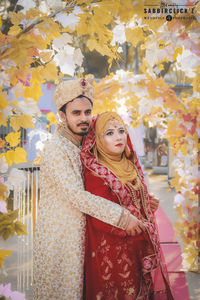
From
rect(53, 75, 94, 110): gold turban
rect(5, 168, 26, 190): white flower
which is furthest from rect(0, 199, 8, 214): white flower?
rect(53, 75, 94, 110): gold turban

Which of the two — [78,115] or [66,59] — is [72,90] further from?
[66,59]

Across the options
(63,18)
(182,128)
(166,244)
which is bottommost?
(166,244)

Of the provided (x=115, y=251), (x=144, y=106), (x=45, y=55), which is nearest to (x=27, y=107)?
(x=45, y=55)

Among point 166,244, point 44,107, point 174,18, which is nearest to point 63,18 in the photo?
point 174,18

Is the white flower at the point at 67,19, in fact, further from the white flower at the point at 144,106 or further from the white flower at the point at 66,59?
the white flower at the point at 144,106

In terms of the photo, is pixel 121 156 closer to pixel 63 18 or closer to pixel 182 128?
pixel 63 18

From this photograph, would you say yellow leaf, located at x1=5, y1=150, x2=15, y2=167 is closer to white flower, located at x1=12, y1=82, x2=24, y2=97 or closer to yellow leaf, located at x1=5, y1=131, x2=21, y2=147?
yellow leaf, located at x1=5, y1=131, x2=21, y2=147

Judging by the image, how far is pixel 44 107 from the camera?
10391mm

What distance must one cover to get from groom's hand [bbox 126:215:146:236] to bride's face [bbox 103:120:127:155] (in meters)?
0.46

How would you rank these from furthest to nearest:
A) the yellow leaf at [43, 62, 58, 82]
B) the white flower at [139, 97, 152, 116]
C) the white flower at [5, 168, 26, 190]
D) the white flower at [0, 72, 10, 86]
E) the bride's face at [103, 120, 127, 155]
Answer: the white flower at [139, 97, 152, 116], the bride's face at [103, 120, 127, 155], the yellow leaf at [43, 62, 58, 82], the white flower at [5, 168, 26, 190], the white flower at [0, 72, 10, 86]

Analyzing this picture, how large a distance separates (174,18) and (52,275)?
5.88ft

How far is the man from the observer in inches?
69.2

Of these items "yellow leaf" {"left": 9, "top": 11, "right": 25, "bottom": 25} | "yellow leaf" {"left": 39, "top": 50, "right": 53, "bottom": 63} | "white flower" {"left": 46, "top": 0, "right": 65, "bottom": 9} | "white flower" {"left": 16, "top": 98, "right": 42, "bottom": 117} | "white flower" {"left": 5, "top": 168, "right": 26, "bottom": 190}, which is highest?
"white flower" {"left": 46, "top": 0, "right": 65, "bottom": 9}

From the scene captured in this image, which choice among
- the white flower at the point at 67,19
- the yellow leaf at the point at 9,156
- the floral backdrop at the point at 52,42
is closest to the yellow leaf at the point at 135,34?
the floral backdrop at the point at 52,42
